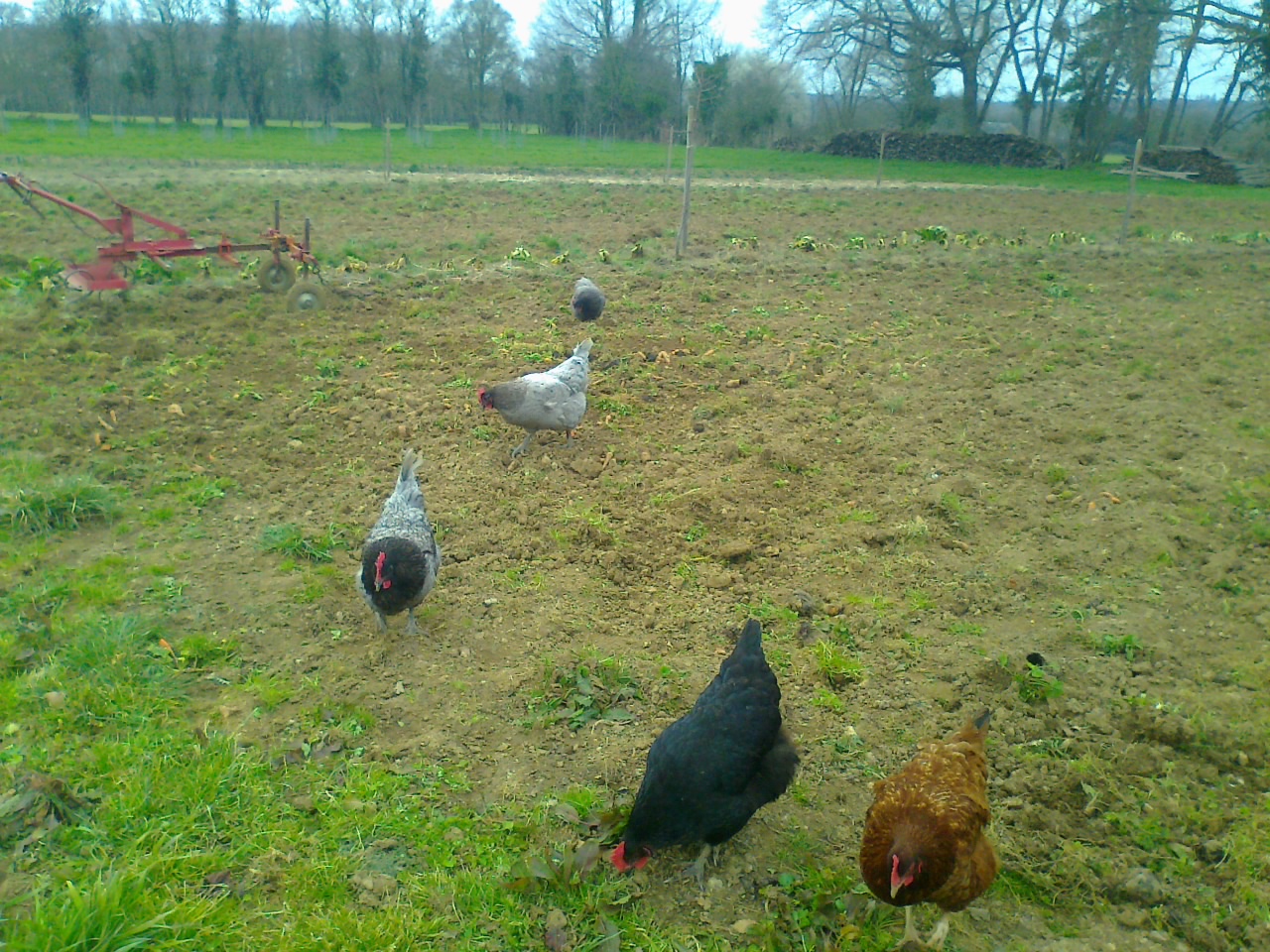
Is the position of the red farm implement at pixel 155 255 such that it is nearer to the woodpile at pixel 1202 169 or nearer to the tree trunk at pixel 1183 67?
the woodpile at pixel 1202 169

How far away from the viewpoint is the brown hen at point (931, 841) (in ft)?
9.04

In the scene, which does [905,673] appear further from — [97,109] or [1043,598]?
[97,109]

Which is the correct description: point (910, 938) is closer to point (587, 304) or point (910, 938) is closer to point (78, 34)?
point (587, 304)

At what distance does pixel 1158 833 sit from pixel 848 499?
3040mm

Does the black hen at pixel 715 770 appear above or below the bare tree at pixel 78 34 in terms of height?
below

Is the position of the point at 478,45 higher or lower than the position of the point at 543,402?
higher

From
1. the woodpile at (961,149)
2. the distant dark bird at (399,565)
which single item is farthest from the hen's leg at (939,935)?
the woodpile at (961,149)

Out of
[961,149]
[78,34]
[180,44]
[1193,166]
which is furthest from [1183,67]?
[78,34]

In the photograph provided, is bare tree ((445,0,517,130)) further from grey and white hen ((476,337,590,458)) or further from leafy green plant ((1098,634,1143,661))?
leafy green plant ((1098,634,1143,661))

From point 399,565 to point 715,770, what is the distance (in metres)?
2.02

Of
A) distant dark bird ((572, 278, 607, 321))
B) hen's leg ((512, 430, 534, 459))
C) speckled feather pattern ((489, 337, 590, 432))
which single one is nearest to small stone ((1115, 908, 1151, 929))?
speckled feather pattern ((489, 337, 590, 432))

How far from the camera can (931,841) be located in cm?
276

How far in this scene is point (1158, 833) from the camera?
3.32m

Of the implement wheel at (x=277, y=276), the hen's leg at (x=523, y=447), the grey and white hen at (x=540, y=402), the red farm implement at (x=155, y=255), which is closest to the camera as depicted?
the grey and white hen at (x=540, y=402)
